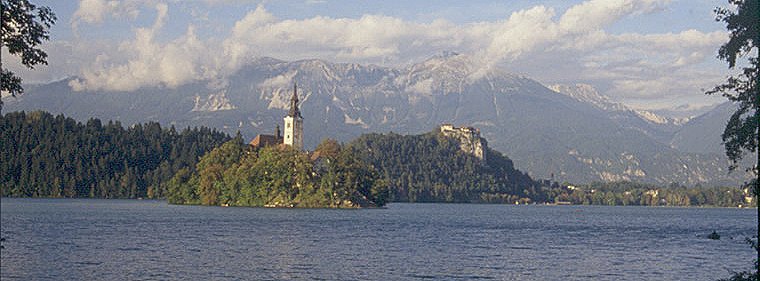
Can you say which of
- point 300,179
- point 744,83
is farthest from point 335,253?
point 300,179

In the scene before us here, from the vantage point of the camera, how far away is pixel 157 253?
7481 centimetres

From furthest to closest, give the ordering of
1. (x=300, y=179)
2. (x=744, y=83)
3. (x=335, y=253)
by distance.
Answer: (x=300, y=179) → (x=335, y=253) → (x=744, y=83)

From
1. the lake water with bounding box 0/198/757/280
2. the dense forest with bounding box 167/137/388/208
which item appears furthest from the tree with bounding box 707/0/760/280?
the dense forest with bounding box 167/137/388/208

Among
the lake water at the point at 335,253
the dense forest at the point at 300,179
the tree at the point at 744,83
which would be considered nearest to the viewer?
the tree at the point at 744,83

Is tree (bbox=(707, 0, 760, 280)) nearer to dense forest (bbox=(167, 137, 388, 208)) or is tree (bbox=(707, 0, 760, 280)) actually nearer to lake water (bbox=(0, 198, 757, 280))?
lake water (bbox=(0, 198, 757, 280))

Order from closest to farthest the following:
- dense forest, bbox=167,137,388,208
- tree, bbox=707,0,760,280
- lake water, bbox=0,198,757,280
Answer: tree, bbox=707,0,760,280
lake water, bbox=0,198,757,280
dense forest, bbox=167,137,388,208

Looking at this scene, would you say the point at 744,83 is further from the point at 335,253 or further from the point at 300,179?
the point at 300,179

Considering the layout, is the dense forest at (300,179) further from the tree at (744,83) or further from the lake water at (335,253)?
the tree at (744,83)

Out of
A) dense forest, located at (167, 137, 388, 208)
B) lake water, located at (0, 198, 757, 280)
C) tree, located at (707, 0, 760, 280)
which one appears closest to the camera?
tree, located at (707, 0, 760, 280)

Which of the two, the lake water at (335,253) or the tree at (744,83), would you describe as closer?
the tree at (744,83)

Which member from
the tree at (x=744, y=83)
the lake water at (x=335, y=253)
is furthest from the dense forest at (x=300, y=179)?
the tree at (x=744, y=83)

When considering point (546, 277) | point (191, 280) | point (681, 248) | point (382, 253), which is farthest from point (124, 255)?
point (681, 248)

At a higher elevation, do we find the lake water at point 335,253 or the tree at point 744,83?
the tree at point 744,83

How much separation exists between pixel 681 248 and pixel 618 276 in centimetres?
3491
